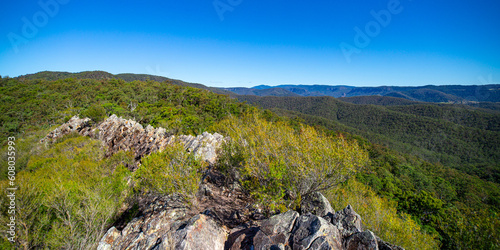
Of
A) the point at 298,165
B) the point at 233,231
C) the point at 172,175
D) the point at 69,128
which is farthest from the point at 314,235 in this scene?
→ the point at 69,128

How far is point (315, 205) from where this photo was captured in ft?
44.1

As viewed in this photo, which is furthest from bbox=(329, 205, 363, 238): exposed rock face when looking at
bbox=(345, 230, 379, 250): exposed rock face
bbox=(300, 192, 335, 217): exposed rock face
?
bbox=(300, 192, 335, 217): exposed rock face

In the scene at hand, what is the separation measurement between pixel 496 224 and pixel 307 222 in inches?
1128

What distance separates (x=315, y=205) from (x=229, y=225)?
614 cm

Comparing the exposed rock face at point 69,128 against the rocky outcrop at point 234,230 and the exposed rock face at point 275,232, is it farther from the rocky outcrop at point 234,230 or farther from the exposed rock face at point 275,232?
the exposed rock face at point 275,232

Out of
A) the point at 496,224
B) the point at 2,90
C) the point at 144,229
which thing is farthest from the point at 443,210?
the point at 2,90

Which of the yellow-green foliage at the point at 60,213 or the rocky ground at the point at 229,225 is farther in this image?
the yellow-green foliage at the point at 60,213

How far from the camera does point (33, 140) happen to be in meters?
51.1

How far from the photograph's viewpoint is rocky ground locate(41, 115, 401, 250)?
902cm

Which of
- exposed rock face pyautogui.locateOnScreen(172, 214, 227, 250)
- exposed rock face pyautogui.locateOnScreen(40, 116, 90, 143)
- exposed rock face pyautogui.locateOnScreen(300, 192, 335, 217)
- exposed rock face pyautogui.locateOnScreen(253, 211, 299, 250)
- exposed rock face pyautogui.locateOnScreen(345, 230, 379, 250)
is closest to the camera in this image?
exposed rock face pyautogui.locateOnScreen(345, 230, 379, 250)

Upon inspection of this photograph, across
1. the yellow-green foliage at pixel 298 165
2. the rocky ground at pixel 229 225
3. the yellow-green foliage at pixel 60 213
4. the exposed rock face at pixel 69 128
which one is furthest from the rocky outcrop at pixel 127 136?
the yellow-green foliage at pixel 298 165

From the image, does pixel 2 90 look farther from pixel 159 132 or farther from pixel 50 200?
pixel 50 200

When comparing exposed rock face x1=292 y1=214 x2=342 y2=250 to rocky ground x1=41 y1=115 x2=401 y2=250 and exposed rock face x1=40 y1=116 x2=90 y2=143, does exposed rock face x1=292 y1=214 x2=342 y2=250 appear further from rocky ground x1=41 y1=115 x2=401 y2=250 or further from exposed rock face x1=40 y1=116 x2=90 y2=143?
exposed rock face x1=40 y1=116 x2=90 y2=143

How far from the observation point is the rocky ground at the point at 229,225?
9016 mm
